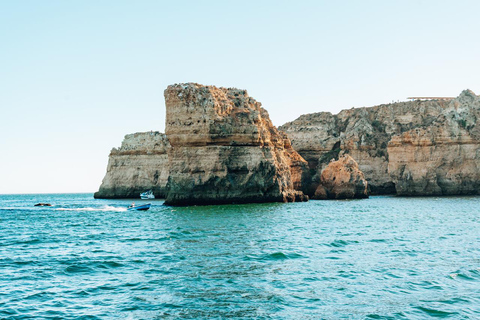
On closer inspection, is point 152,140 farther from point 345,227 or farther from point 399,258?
point 399,258

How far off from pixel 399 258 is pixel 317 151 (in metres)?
65.6

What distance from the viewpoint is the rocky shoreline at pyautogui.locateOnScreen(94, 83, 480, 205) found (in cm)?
4575

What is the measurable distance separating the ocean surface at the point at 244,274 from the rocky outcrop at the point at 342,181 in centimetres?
3443

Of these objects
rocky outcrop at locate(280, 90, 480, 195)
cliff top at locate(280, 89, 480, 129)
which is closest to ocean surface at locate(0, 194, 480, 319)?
rocky outcrop at locate(280, 90, 480, 195)

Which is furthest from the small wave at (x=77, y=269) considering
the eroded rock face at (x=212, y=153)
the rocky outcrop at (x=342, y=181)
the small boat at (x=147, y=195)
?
the small boat at (x=147, y=195)

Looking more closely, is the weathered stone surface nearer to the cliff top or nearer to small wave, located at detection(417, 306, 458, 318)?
the cliff top

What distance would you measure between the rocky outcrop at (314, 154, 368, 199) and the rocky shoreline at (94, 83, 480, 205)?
12cm

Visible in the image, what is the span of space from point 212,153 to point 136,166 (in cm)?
4210

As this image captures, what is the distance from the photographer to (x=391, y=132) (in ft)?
281

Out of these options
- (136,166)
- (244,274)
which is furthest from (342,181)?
(244,274)

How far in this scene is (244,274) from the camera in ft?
46.6

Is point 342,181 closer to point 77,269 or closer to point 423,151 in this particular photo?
point 423,151

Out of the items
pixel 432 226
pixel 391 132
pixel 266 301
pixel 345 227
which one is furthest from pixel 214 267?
pixel 391 132

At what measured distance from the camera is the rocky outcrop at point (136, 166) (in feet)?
271
